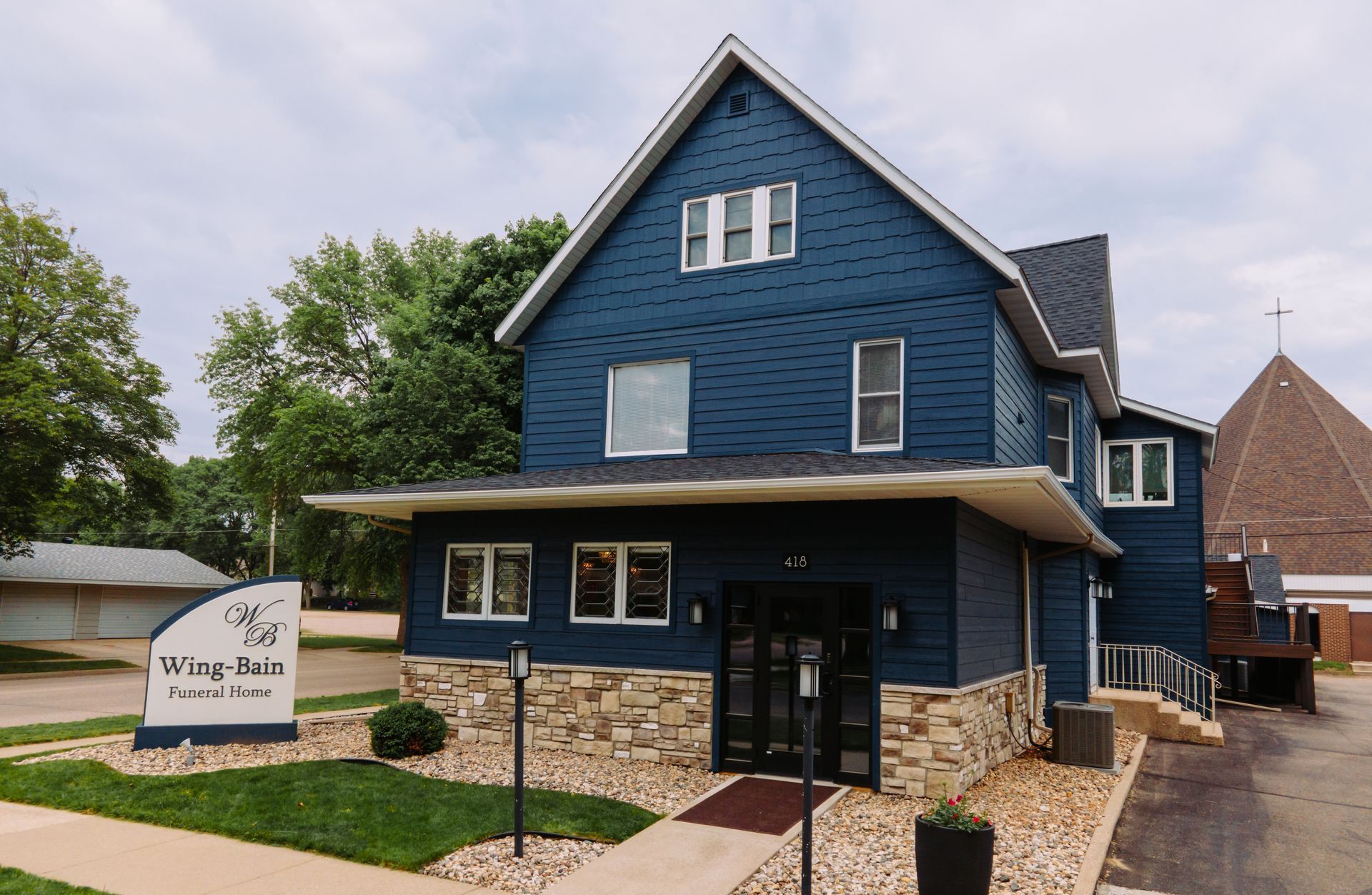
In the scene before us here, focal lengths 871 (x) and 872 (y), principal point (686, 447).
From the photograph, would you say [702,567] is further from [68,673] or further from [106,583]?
[106,583]

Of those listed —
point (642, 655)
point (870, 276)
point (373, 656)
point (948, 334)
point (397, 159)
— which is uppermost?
point (397, 159)

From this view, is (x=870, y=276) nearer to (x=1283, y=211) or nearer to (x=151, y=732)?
(x=151, y=732)

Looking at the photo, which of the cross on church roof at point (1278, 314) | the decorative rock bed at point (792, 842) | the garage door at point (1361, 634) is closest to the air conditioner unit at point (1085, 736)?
the decorative rock bed at point (792, 842)

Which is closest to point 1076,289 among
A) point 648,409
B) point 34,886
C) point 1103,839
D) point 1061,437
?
point 1061,437

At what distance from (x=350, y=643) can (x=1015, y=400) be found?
1180 inches

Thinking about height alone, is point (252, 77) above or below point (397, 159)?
below

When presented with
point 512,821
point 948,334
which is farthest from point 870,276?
point 512,821

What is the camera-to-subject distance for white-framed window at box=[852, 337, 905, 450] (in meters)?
10.6

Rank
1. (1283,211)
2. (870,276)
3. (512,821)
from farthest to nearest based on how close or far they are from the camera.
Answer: (1283,211)
(870,276)
(512,821)

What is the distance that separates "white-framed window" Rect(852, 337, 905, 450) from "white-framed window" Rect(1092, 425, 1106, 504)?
833 cm

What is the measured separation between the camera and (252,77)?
1396 centimetres

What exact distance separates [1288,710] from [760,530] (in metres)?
15.0

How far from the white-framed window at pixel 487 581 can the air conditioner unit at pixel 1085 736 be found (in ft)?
23.1

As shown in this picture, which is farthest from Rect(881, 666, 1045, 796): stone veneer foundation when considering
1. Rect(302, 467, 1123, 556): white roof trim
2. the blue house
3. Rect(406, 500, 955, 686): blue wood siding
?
Rect(302, 467, 1123, 556): white roof trim
